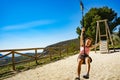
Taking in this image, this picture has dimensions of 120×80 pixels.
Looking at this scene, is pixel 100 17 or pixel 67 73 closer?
pixel 67 73

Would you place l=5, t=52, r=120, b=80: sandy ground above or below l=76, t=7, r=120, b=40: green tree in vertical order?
below

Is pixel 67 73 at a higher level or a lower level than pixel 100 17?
lower

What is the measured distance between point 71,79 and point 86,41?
6.87 feet

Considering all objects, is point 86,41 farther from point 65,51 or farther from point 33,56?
point 65,51

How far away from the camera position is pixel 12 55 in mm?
12172

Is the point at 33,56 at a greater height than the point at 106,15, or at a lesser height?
lesser

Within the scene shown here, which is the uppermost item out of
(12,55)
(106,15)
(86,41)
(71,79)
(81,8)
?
(106,15)

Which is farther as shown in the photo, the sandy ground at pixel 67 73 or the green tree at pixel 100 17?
the green tree at pixel 100 17

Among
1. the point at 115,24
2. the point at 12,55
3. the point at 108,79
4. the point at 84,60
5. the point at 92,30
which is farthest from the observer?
the point at 115,24

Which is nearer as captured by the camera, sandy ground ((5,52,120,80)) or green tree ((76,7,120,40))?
sandy ground ((5,52,120,80))

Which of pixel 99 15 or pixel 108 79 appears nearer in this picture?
pixel 108 79

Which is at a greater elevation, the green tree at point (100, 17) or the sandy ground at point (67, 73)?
the green tree at point (100, 17)

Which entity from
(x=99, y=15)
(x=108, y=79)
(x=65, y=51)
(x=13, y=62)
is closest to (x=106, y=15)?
(x=99, y=15)

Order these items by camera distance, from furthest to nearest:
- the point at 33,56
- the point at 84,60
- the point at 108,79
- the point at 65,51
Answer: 1. the point at 65,51
2. the point at 33,56
3. the point at 108,79
4. the point at 84,60
